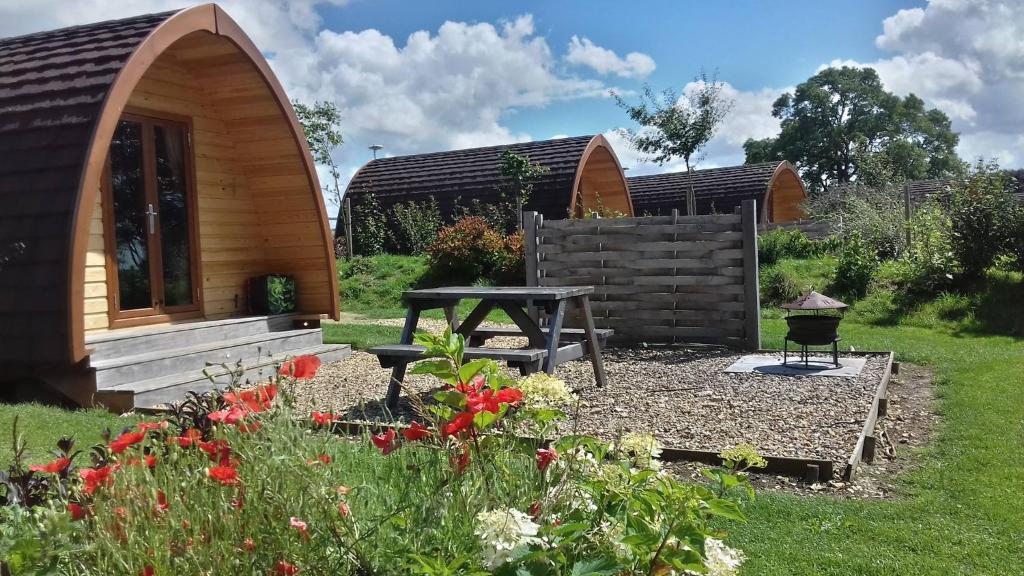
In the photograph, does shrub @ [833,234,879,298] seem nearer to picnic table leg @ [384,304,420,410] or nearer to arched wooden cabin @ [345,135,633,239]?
arched wooden cabin @ [345,135,633,239]

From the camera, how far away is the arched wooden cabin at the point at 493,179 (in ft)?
61.6

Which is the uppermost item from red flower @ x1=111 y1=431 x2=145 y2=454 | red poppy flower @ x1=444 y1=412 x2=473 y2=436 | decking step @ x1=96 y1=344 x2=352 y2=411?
red poppy flower @ x1=444 y1=412 x2=473 y2=436

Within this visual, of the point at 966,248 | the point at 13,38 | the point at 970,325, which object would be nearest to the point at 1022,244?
the point at 966,248

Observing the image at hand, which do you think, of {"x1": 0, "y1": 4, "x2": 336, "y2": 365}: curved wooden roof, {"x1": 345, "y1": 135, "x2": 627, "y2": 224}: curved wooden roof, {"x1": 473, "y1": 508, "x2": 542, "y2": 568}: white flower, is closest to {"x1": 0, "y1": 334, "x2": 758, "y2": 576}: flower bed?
{"x1": 473, "y1": 508, "x2": 542, "y2": 568}: white flower

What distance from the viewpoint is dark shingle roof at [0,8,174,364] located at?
6617mm

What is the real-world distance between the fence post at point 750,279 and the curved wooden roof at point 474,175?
365 inches

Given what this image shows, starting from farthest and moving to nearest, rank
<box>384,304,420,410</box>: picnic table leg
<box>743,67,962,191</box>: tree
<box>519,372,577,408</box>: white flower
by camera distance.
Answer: <box>743,67,962,191</box>: tree, <box>384,304,420,410</box>: picnic table leg, <box>519,372,577,408</box>: white flower

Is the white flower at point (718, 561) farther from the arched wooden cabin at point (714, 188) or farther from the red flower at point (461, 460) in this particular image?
the arched wooden cabin at point (714, 188)

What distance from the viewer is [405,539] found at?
1886mm

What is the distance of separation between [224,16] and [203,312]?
3.35 metres

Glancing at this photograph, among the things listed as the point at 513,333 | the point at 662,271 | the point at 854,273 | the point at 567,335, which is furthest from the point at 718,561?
the point at 854,273

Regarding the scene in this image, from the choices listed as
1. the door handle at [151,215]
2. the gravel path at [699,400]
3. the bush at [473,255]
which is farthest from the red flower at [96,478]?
the bush at [473,255]

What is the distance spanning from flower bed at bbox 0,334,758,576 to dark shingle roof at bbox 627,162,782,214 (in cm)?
2495

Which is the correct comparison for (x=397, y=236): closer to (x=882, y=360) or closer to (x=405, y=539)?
(x=882, y=360)
